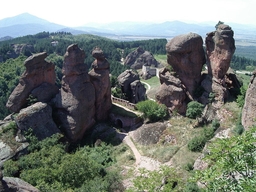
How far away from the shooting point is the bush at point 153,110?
40106 millimetres

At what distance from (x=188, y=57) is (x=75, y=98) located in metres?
17.3

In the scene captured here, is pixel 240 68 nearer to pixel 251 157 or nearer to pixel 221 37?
pixel 221 37

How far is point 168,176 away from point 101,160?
1143 cm

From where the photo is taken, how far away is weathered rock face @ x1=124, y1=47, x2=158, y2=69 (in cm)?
11694

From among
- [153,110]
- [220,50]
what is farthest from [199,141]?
[220,50]

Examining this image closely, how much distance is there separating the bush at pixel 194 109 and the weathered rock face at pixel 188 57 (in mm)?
3049

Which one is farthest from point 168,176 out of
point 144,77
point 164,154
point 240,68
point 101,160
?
point 240,68

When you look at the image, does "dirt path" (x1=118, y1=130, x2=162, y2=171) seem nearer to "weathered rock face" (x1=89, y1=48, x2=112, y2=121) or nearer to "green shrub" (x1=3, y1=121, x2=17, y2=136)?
"weathered rock face" (x1=89, y1=48, x2=112, y2=121)

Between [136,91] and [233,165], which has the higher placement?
[233,165]

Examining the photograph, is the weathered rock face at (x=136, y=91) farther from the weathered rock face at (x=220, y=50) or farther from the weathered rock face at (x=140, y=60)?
the weathered rock face at (x=140, y=60)

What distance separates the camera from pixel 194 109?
3828cm

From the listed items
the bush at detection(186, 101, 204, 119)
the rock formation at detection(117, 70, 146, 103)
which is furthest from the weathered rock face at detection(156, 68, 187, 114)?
the rock formation at detection(117, 70, 146, 103)

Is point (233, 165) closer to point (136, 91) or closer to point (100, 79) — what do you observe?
point (100, 79)

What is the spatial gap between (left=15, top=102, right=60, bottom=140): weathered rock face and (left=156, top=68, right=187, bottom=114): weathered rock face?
16.5 metres
